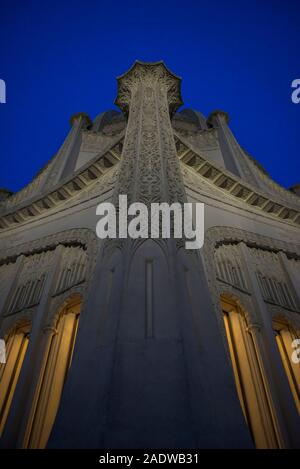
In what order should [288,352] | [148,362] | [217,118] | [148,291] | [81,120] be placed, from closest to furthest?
[148,362] < [148,291] < [288,352] < [217,118] < [81,120]

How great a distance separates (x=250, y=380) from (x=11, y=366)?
3721 millimetres

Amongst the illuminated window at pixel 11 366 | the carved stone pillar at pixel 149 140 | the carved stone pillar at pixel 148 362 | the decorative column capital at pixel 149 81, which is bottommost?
the carved stone pillar at pixel 148 362

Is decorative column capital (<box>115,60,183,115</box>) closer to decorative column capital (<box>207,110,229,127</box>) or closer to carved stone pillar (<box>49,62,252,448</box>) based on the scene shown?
carved stone pillar (<box>49,62,252,448</box>)

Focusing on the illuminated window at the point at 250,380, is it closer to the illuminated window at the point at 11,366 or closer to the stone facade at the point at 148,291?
the stone facade at the point at 148,291

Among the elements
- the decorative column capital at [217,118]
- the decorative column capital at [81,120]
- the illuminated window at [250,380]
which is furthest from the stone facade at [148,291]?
the decorative column capital at [81,120]

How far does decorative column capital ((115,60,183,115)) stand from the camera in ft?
21.1

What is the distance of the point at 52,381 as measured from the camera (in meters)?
4.19

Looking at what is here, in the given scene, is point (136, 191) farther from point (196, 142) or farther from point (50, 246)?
point (196, 142)

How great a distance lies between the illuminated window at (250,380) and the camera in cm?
370

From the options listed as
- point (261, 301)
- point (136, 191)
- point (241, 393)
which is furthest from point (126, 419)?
point (261, 301)

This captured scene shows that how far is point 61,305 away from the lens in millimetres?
4680

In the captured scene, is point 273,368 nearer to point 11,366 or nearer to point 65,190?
point 11,366

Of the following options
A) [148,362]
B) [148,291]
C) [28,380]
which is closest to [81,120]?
[28,380]

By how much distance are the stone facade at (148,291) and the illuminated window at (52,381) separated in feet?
0.14
